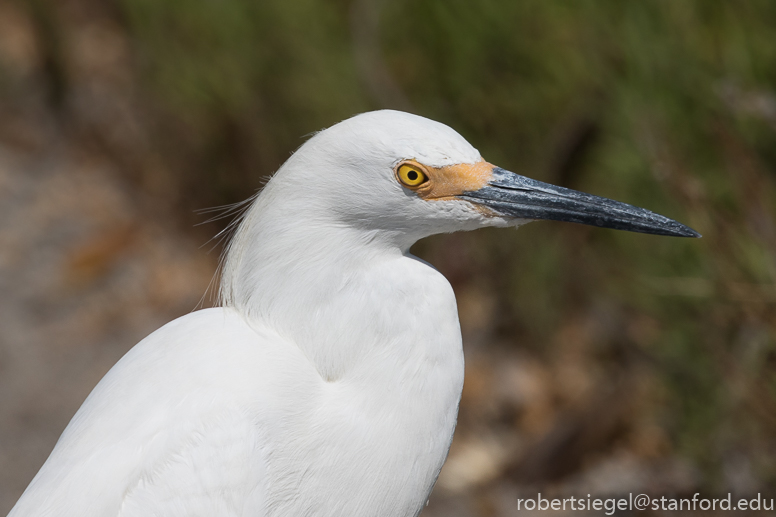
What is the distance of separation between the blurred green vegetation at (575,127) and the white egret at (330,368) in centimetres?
89

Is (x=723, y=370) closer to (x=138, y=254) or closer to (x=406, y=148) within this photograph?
(x=406, y=148)

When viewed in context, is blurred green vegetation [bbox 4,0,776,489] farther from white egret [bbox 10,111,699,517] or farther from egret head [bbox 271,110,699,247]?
white egret [bbox 10,111,699,517]

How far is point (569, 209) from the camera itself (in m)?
1.58

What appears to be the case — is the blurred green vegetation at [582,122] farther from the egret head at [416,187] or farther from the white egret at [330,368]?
the white egret at [330,368]

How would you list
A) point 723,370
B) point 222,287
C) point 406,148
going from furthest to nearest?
point 723,370 < point 222,287 < point 406,148

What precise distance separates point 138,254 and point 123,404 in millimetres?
3505

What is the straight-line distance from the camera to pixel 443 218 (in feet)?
5.11

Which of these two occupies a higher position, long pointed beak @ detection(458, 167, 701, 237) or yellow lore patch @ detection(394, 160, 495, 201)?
yellow lore patch @ detection(394, 160, 495, 201)

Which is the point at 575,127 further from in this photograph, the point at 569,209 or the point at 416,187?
the point at 416,187

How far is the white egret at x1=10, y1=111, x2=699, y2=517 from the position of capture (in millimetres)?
1494

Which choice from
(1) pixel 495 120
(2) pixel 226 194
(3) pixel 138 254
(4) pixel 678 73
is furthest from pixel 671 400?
(3) pixel 138 254

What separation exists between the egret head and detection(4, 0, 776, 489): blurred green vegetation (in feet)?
2.05

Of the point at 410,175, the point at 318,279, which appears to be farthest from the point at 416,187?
the point at 318,279

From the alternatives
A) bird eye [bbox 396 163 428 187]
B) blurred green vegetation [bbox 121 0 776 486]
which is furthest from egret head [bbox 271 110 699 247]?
blurred green vegetation [bbox 121 0 776 486]
